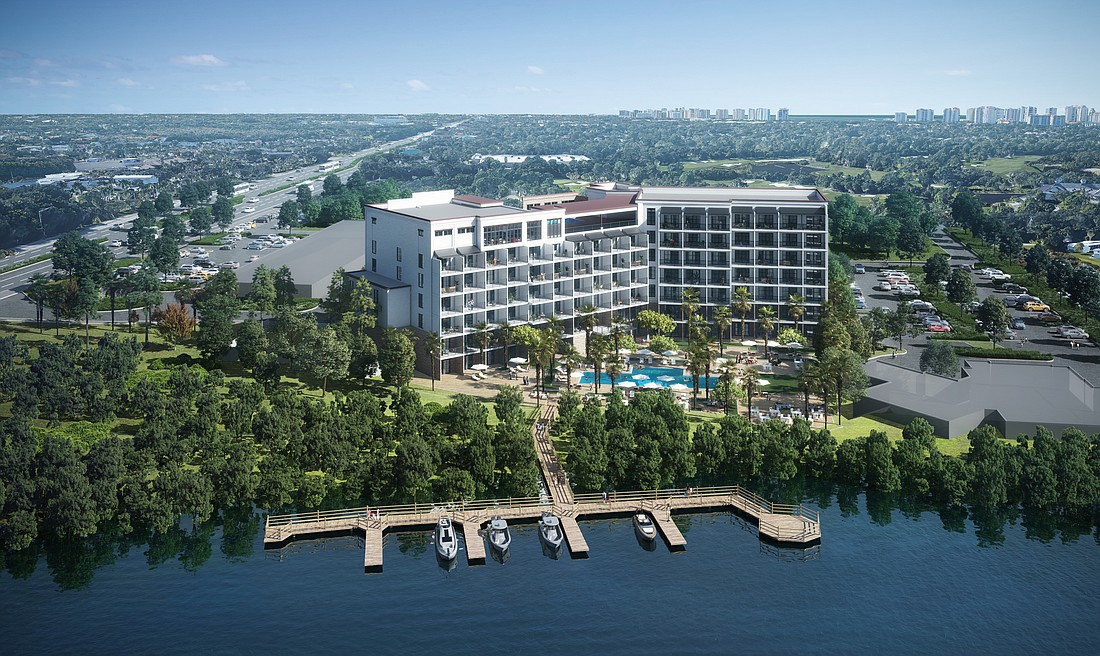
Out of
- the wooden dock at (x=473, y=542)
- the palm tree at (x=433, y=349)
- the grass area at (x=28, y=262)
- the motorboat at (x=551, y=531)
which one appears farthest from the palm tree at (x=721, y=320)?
the grass area at (x=28, y=262)

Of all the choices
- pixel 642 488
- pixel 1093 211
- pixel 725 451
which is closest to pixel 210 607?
pixel 642 488

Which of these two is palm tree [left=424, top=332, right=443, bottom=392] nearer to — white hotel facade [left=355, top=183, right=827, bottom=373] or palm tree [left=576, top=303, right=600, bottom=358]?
white hotel facade [left=355, top=183, right=827, bottom=373]

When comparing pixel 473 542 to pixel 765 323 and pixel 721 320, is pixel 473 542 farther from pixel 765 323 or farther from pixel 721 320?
pixel 765 323

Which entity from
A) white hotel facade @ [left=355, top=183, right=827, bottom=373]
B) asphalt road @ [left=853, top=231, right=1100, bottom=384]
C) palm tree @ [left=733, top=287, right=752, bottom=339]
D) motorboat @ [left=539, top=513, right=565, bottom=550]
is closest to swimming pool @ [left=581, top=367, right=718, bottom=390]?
white hotel facade @ [left=355, top=183, right=827, bottom=373]

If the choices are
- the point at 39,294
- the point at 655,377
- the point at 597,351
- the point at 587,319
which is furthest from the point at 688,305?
the point at 39,294

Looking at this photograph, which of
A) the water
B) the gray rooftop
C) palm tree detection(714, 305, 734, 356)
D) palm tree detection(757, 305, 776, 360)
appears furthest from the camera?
the gray rooftop

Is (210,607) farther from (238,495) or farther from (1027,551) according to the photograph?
(1027,551)
